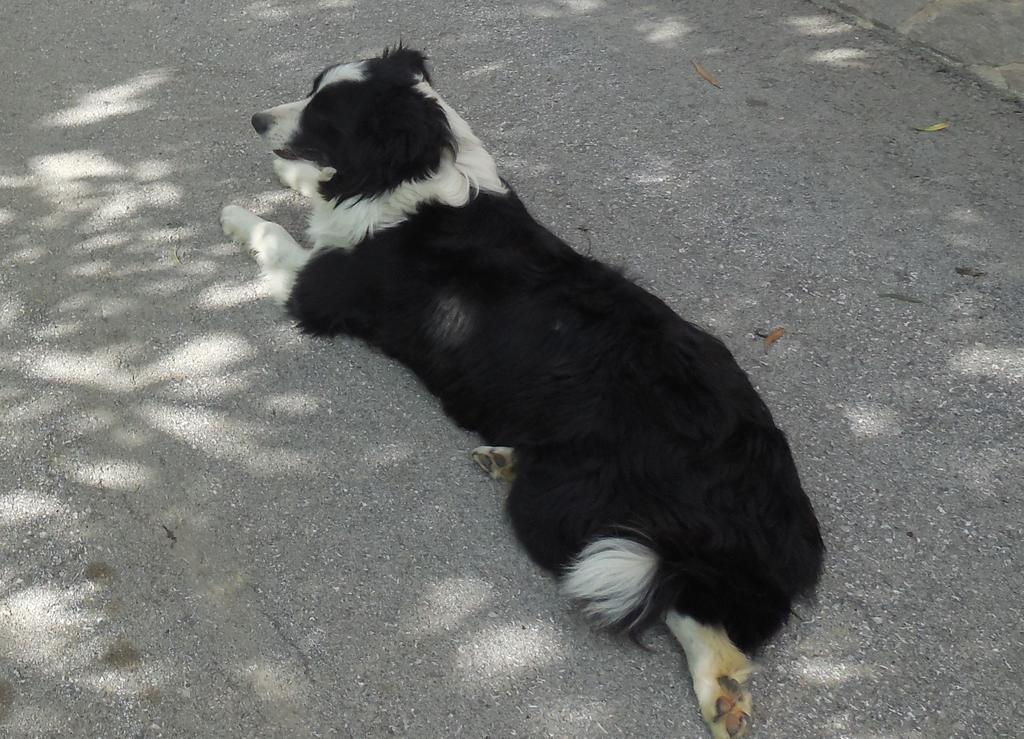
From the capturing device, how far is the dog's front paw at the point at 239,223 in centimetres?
381

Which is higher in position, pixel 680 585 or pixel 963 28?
pixel 963 28

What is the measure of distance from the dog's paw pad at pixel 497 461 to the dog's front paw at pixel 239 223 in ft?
4.58

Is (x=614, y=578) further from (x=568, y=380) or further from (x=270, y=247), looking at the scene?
(x=270, y=247)

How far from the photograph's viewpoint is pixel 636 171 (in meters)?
4.43

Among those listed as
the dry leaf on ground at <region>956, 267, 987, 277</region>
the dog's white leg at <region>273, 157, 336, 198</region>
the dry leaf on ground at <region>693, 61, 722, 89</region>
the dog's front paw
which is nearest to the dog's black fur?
the dog's white leg at <region>273, 157, 336, 198</region>

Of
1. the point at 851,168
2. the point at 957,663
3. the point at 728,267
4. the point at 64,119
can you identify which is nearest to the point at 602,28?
the point at 851,168

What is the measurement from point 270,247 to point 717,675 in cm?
225

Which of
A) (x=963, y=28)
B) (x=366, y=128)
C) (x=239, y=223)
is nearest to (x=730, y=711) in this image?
(x=366, y=128)

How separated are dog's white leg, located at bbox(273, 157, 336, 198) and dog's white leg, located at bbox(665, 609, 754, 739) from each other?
200cm

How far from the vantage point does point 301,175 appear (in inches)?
151

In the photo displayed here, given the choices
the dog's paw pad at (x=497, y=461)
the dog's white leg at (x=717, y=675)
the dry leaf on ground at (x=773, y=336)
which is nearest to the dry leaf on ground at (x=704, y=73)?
the dry leaf on ground at (x=773, y=336)

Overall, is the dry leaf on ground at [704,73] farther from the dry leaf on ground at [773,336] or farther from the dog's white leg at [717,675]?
the dog's white leg at [717,675]

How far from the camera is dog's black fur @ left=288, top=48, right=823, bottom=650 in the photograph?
8.58ft

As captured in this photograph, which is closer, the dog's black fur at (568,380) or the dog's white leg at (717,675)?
the dog's white leg at (717,675)
